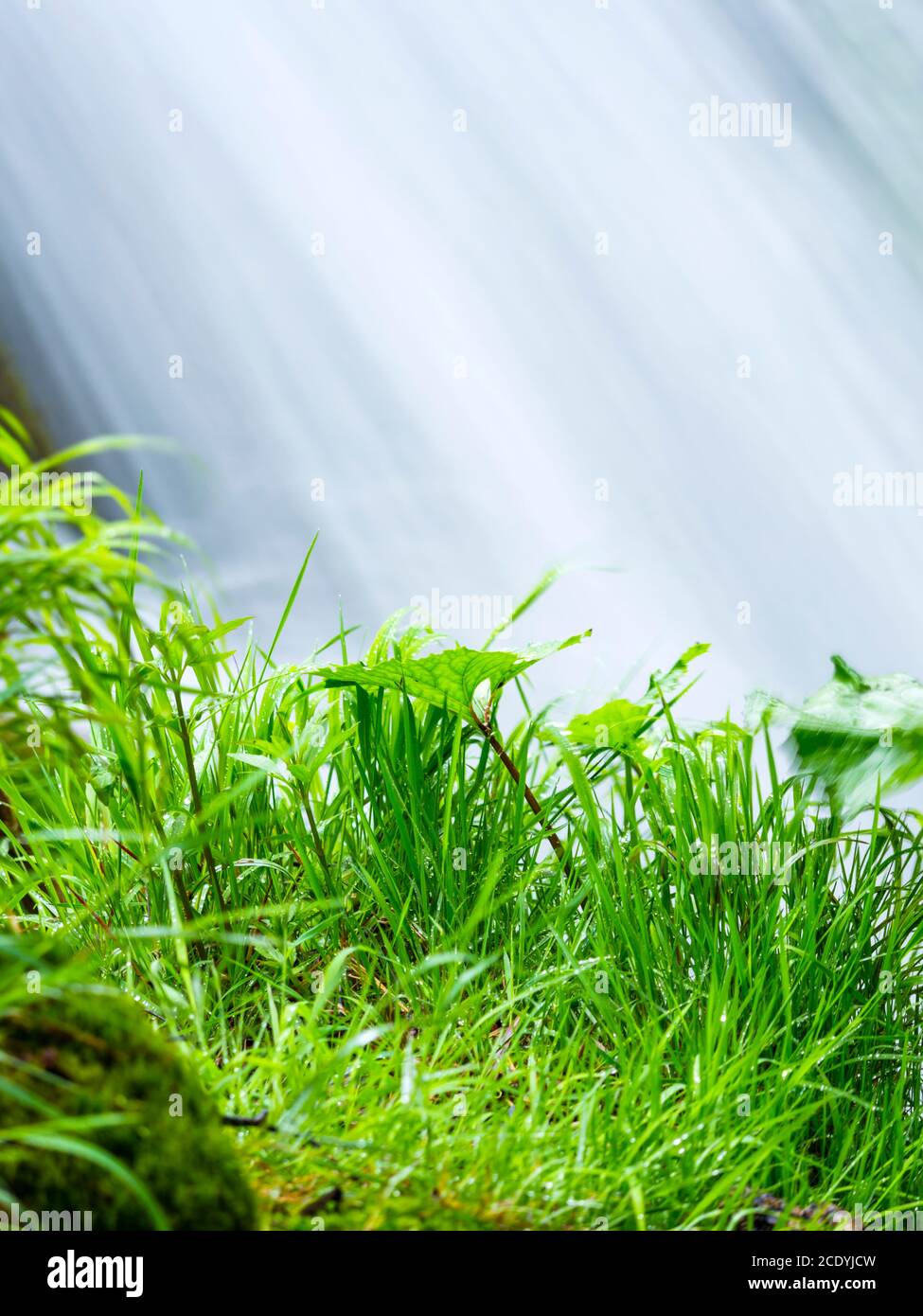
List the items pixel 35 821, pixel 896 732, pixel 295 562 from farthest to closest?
pixel 295 562 < pixel 35 821 < pixel 896 732

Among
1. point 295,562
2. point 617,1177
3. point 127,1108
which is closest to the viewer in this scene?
point 127,1108

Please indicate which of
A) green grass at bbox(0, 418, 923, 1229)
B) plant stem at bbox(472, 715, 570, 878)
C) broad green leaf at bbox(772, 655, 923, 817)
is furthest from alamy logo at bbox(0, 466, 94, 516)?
broad green leaf at bbox(772, 655, 923, 817)

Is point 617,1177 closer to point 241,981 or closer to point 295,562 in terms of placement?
point 241,981

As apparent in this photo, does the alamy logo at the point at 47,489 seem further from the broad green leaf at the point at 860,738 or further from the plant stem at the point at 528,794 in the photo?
the broad green leaf at the point at 860,738

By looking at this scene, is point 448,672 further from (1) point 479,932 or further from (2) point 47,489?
(2) point 47,489

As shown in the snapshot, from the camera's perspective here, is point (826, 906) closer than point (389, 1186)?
No

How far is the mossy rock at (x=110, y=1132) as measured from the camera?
0.66 meters

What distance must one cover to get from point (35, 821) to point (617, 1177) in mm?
1199

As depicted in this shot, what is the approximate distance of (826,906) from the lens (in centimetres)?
132

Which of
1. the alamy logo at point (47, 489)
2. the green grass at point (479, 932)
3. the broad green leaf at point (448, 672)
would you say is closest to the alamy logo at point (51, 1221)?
the green grass at point (479, 932)

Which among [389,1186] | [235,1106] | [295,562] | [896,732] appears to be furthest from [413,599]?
[295,562]
